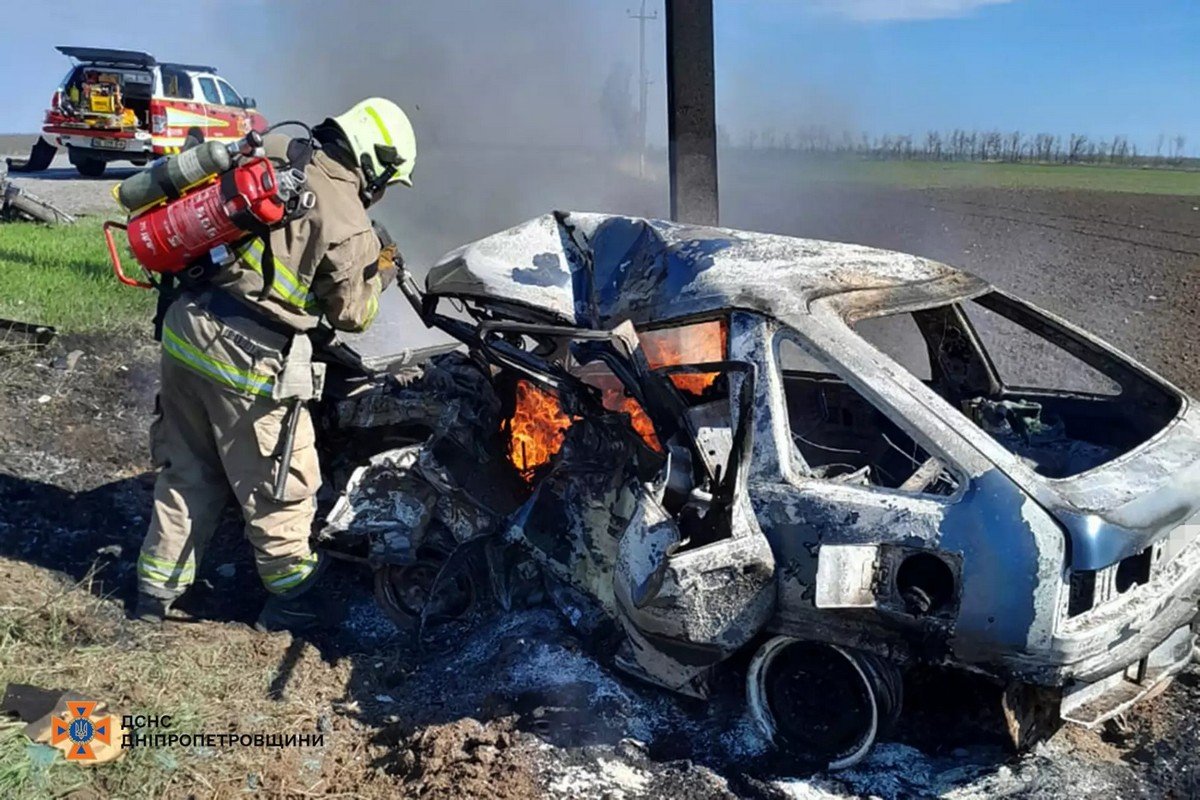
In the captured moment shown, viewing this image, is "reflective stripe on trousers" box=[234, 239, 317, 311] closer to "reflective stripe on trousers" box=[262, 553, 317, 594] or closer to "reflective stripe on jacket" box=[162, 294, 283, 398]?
"reflective stripe on jacket" box=[162, 294, 283, 398]

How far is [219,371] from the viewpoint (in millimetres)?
3898

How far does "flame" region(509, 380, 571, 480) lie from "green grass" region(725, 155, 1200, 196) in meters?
22.6

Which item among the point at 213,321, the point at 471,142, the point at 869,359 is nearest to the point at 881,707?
the point at 869,359

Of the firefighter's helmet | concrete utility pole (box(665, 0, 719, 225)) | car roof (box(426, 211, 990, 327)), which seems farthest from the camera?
concrete utility pole (box(665, 0, 719, 225))

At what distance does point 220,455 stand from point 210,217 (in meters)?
0.96

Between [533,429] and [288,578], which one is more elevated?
[533,429]

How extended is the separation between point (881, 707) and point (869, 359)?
1068mm

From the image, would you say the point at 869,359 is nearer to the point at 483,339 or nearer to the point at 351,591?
the point at 483,339

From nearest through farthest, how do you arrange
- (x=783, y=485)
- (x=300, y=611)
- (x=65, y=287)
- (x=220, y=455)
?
(x=783, y=485)
(x=220, y=455)
(x=300, y=611)
(x=65, y=287)

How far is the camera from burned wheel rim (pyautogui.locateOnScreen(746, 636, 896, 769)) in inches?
125

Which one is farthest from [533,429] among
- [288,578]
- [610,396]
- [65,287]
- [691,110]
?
[65,287]

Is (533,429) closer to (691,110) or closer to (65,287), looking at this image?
(691,110)

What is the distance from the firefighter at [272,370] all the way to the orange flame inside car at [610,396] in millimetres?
756

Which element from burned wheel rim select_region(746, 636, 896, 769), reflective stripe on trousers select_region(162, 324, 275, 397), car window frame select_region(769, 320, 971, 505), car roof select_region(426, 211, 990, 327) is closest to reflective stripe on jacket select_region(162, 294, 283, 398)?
reflective stripe on trousers select_region(162, 324, 275, 397)
